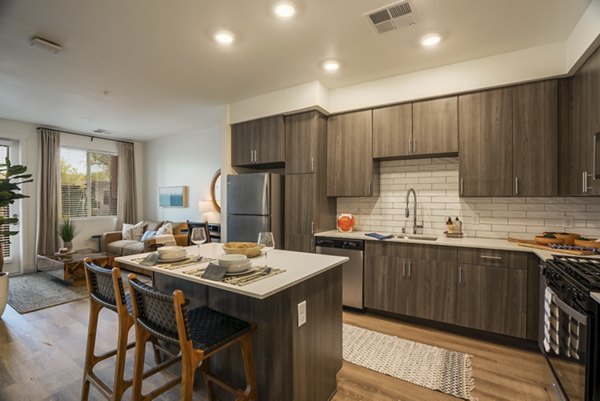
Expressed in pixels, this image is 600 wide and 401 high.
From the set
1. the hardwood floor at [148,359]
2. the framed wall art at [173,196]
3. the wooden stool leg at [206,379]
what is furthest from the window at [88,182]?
the wooden stool leg at [206,379]

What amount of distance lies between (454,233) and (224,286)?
8.99ft

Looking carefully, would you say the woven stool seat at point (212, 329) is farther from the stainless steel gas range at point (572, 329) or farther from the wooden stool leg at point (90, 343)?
the stainless steel gas range at point (572, 329)

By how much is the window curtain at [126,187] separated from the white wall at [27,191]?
1515 mm

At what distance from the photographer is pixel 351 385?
211 centimetres

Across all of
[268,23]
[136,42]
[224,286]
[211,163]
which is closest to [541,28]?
[268,23]

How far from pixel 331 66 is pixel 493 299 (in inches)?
109

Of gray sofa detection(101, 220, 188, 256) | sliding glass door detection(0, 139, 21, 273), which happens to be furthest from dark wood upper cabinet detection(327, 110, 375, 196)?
sliding glass door detection(0, 139, 21, 273)

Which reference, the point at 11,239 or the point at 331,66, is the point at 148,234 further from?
the point at 331,66

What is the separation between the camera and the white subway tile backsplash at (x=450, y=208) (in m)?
2.84

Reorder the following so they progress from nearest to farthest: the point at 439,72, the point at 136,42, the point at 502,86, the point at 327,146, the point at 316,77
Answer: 1. the point at 136,42
2. the point at 502,86
3. the point at 439,72
4. the point at 316,77
5. the point at 327,146

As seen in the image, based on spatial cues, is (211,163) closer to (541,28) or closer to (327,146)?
(327,146)

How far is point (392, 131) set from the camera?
11.1ft

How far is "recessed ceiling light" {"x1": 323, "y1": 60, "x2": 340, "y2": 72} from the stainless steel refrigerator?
1.42 m

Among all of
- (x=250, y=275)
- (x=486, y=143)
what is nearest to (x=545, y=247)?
(x=486, y=143)
